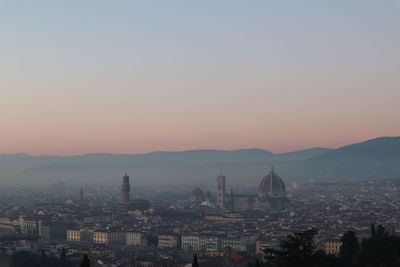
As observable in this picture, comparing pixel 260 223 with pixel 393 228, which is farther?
pixel 260 223

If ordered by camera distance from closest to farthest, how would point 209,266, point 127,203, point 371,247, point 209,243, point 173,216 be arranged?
point 371,247
point 209,266
point 209,243
point 173,216
point 127,203

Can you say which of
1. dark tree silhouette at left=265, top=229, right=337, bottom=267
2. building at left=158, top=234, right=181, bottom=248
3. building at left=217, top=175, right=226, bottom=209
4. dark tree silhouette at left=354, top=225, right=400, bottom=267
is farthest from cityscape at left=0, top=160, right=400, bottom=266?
dark tree silhouette at left=265, top=229, right=337, bottom=267

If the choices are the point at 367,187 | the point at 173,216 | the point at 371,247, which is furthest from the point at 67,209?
the point at 367,187

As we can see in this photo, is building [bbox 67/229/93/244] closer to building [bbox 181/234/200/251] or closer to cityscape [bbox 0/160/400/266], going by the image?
cityscape [bbox 0/160/400/266]

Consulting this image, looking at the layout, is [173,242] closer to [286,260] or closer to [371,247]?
[371,247]

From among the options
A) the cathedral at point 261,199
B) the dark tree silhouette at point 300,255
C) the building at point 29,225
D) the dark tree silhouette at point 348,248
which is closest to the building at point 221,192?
the cathedral at point 261,199

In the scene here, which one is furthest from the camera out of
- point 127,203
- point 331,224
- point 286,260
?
point 127,203

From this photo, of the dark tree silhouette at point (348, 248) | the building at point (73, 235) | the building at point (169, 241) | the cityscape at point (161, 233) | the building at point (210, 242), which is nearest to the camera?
the dark tree silhouette at point (348, 248)

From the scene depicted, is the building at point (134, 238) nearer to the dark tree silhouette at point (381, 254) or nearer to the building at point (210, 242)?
the building at point (210, 242)
